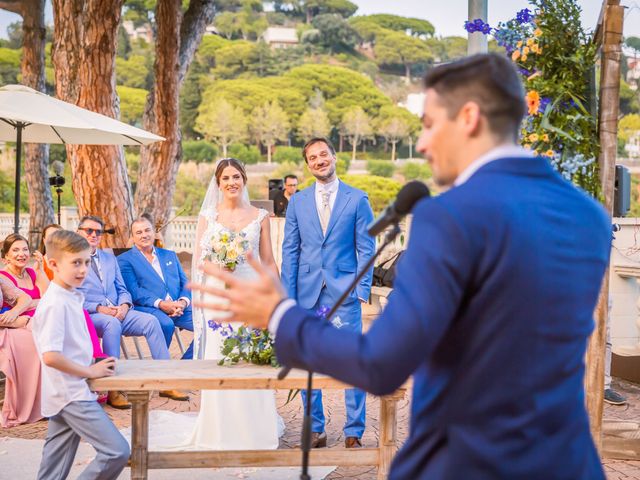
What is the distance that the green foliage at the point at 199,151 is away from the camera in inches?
2051

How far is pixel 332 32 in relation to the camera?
77.9 meters

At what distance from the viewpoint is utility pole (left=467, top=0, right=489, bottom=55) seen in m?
6.37

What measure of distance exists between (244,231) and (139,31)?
74052 millimetres

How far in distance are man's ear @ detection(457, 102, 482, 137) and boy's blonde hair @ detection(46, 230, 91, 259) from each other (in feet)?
8.16

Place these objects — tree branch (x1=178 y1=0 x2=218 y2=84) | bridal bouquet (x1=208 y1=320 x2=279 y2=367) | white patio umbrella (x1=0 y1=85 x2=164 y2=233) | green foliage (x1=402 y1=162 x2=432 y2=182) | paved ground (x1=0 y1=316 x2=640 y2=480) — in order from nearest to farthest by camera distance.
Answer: bridal bouquet (x1=208 y1=320 x2=279 y2=367) < paved ground (x1=0 y1=316 x2=640 y2=480) < white patio umbrella (x1=0 y1=85 x2=164 y2=233) < tree branch (x1=178 y1=0 x2=218 y2=84) < green foliage (x1=402 y1=162 x2=432 y2=182)

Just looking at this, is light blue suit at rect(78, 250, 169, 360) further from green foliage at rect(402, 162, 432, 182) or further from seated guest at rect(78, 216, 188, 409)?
green foliage at rect(402, 162, 432, 182)

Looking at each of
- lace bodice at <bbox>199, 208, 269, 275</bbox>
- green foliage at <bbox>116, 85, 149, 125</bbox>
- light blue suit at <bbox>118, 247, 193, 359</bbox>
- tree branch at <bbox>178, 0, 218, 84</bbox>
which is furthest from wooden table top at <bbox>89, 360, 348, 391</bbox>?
green foliage at <bbox>116, 85, 149, 125</bbox>

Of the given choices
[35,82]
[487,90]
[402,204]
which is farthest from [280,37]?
[487,90]

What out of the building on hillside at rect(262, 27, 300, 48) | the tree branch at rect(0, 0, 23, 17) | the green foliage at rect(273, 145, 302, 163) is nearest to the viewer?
the tree branch at rect(0, 0, 23, 17)

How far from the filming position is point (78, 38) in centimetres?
1123

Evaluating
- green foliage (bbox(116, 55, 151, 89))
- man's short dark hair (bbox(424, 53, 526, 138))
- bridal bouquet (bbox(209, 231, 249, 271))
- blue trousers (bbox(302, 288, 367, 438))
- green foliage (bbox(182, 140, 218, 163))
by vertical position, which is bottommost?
blue trousers (bbox(302, 288, 367, 438))

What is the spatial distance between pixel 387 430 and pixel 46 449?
1.69m

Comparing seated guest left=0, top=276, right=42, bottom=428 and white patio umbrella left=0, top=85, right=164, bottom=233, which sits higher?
white patio umbrella left=0, top=85, right=164, bottom=233

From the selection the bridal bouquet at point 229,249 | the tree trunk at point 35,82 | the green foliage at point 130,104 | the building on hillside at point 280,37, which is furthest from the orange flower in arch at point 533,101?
the building on hillside at point 280,37
